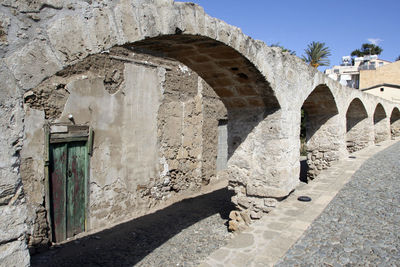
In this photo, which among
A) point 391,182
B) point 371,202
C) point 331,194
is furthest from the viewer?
point 391,182

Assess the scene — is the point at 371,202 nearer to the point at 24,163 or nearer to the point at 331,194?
the point at 331,194

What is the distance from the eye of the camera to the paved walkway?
2629mm

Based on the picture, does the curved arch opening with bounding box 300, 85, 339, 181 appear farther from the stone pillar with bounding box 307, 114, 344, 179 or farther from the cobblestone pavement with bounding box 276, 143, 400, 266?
the cobblestone pavement with bounding box 276, 143, 400, 266

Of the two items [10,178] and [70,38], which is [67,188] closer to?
[10,178]

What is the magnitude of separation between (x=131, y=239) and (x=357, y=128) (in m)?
9.55

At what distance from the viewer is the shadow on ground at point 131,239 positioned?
4520 millimetres

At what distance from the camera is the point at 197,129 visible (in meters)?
7.96

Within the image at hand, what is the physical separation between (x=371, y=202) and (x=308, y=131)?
4.14 m

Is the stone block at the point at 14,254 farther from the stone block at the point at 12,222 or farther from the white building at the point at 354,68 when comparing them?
the white building at the point at 354,68

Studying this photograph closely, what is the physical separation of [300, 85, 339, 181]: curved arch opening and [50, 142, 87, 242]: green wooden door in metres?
5.36

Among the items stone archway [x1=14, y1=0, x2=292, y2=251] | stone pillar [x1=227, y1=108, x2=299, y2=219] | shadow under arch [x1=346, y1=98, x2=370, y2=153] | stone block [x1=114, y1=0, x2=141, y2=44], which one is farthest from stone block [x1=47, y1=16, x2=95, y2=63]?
shadow under arch [x1=346, y1=98, x2=370, y2=153]

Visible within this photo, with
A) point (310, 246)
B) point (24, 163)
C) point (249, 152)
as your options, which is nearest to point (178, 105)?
point (249, 152)

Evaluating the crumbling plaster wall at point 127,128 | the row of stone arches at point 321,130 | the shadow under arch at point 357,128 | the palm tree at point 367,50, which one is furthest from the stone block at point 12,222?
the palm tree at point 367,50

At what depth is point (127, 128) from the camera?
6.23 meters
